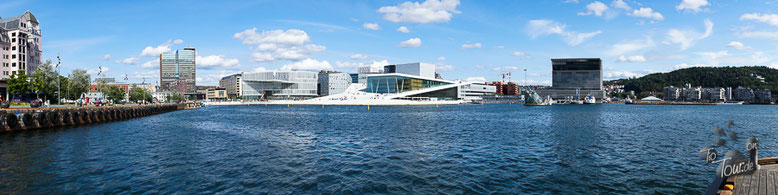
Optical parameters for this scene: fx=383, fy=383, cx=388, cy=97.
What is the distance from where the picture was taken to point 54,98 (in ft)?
248

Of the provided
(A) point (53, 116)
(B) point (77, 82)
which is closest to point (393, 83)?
(B) point (77, 82)

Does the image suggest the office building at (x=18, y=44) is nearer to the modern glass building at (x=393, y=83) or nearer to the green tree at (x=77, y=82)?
the green tree at (x=77, y=82)

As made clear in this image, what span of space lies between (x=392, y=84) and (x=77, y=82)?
375 feet

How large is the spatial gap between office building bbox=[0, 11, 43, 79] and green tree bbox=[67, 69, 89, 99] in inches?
558

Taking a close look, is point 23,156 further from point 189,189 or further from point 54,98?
point 54,98

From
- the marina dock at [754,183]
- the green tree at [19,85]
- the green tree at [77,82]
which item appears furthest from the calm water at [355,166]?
the green tree at [77,82]

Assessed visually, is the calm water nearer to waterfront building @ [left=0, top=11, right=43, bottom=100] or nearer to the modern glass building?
waterfront building @ [left=0, top=11, right=43, bottom=100]

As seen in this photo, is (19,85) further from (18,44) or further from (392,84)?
(392,84)

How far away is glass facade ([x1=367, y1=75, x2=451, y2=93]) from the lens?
17100 cm

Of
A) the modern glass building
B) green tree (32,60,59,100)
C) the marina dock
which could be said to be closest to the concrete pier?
green tree (32,60,59,100)

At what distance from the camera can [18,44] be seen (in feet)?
298

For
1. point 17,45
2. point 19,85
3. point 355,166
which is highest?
point 17,45

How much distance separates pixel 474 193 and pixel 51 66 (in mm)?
89828

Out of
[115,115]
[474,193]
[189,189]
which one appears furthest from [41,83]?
[474,193]
